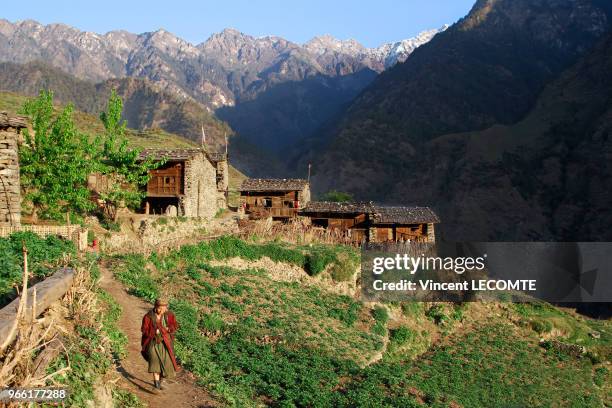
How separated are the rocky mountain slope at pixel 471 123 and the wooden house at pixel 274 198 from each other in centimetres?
5227

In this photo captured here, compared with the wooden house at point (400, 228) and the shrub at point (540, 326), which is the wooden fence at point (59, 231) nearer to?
the wooden house at point (400, 228)

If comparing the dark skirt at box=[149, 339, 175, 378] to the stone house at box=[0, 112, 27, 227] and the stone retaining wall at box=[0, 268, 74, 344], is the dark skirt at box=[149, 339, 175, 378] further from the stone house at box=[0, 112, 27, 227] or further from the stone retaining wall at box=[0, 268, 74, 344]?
the stone house at box=[0, 112, 27, 227]

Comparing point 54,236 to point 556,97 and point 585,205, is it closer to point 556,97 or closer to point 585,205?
point 585,205

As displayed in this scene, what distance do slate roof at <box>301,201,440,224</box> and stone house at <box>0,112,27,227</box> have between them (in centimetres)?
3136

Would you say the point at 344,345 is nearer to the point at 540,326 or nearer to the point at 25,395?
the point at 25,395

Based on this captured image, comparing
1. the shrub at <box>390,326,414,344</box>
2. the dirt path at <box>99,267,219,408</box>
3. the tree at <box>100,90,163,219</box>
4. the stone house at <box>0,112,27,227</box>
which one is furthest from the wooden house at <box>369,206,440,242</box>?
the dirt path at <box>99,267,219,408</box>

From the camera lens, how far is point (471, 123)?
461 feet

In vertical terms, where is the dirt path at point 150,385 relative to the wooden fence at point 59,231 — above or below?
below

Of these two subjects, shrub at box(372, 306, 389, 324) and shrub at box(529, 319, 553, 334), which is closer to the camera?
shrub at box(372, 306, 389, 324)

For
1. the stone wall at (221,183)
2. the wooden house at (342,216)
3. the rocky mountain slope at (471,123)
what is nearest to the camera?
the wooden house at (342,216)

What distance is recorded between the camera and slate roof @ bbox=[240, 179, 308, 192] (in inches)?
2021

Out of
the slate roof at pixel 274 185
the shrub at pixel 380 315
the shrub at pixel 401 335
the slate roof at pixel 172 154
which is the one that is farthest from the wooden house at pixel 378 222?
the shrub at pixel 401 335

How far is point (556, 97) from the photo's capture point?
122750 millimetres

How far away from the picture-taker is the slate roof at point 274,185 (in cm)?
5133
